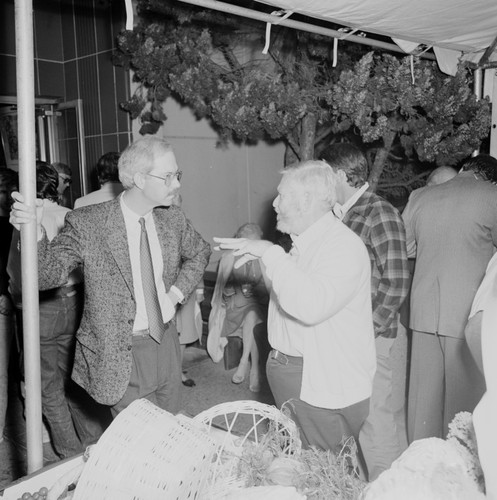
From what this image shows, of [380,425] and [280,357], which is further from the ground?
[280,357]

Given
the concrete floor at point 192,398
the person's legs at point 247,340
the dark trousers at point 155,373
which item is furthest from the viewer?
the person's legs at point 247,340

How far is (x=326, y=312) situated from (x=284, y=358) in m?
0.36

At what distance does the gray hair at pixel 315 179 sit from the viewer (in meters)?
2.13

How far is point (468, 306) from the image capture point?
3059 mm

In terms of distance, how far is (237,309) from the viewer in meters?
5.04

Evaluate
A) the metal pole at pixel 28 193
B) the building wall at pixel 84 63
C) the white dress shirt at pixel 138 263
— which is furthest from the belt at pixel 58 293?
the building wall at pixel 84 63

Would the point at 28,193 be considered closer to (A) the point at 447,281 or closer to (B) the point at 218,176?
(A) the point at 447,281

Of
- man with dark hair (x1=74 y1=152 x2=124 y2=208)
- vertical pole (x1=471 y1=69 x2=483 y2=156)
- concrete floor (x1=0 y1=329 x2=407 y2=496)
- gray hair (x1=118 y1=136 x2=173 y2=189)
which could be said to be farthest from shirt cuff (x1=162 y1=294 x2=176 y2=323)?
vertical pole (x1=471 y1=69 x2=483 y2=156)

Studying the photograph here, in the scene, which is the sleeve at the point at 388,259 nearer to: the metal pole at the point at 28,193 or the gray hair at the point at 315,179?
the gray hair at the point at 315,179

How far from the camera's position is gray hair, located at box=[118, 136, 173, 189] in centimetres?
240

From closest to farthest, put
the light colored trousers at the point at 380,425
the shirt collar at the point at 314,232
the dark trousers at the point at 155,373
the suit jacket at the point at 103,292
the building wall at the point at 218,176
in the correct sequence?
the shirt collar at the point at 314,232
the suit jacket at the point at 103,292
the dark trousers at the point at 155,373
the light colored trousers at the point at 380,425
the building wall at the point at 218,176

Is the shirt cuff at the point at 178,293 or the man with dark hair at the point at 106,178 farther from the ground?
the man with dark hair at the point at 106,178

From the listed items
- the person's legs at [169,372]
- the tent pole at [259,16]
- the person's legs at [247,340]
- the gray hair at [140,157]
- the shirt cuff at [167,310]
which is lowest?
the person's legs at [247,340]

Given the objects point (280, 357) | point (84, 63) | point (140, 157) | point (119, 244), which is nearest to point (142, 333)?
point (119, 244)
